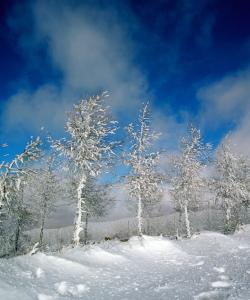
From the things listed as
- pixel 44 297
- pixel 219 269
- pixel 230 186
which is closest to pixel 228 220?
pixel 230 186

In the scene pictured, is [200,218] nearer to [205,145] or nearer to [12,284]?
[205,145]

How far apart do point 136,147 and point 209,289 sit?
1853 cm

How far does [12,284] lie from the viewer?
10.3 m

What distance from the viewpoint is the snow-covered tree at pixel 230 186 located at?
3344 cm

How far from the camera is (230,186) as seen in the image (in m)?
35.4

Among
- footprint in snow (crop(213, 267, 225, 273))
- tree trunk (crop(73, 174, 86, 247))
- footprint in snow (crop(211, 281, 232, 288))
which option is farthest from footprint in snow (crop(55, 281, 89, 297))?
tree trunk (crop(73, 174, 86, 247))

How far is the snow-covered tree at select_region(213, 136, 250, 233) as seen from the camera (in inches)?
1316

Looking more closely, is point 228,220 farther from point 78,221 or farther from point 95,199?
point 78,221

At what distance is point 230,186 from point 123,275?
953 inches

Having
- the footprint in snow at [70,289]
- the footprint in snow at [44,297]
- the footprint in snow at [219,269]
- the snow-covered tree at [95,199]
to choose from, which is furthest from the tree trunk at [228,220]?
the footprint in snow at [44,297]

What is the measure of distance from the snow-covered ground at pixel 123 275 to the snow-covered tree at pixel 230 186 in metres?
13.6

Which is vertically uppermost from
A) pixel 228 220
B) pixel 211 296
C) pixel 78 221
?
pixel 228 220

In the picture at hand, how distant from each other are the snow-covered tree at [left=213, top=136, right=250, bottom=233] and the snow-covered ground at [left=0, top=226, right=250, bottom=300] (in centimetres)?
1359

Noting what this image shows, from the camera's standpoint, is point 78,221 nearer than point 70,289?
No
